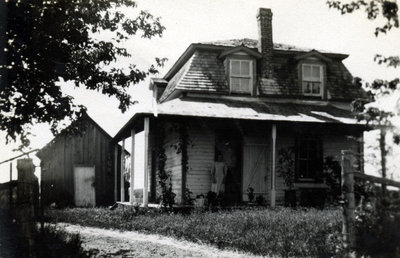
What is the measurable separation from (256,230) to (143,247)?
2545 millimetres

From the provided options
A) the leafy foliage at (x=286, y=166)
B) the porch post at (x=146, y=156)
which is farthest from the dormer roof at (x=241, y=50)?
the porch post at (x=146, y=156)

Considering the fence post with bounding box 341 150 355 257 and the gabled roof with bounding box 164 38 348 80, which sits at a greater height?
the gabled roof with bounding box 164 38 348 80

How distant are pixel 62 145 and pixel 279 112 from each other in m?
13.2

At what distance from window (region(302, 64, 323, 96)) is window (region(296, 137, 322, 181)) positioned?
2.87m

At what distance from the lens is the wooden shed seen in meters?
26.3

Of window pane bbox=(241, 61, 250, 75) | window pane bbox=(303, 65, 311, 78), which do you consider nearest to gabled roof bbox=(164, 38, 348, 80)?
window pane bbox=(241, 61, 250, 75)

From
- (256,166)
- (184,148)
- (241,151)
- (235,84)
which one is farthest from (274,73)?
(184,148)

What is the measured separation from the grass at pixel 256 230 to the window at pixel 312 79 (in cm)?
978

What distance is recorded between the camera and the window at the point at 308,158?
1973 centimetres

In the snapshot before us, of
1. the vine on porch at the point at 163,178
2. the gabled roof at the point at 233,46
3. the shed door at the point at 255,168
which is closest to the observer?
the vine on porch at the point at 163,178

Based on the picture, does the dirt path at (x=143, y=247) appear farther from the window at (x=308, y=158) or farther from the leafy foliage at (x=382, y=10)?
the window at (x=308, y=158)

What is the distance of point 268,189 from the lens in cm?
1936

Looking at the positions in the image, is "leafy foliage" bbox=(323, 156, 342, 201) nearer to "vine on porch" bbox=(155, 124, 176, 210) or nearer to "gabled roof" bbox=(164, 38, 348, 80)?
"vine on porch" bbox=(155, 124, 176, 210)

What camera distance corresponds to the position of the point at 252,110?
747 inches
